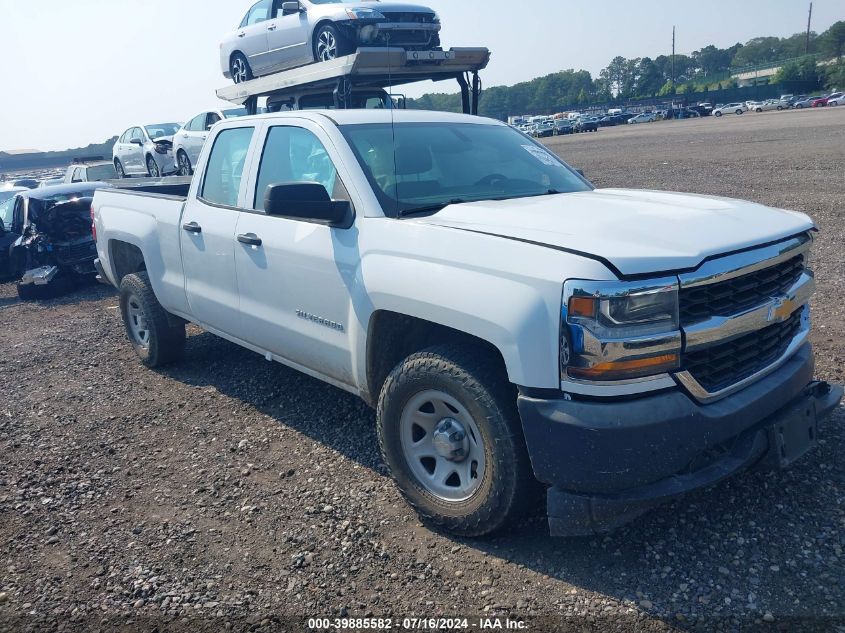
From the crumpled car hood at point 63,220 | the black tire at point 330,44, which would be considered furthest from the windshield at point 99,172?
the black tire at point 330,44

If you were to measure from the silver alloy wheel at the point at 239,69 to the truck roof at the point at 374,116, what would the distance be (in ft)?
19.3

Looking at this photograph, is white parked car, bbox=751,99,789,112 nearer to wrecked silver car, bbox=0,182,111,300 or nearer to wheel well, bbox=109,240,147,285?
wrecked silver car, bbox=0,182,111,300

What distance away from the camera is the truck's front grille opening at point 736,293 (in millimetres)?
2834

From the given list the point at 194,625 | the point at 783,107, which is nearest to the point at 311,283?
the point at 194,625

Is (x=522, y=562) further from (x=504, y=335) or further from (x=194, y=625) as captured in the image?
(x=194, y=625)

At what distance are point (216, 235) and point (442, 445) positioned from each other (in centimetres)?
240

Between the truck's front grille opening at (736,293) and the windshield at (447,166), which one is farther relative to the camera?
the windshield at (447,166)

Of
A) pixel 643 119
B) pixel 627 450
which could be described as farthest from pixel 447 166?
pixel 643 119

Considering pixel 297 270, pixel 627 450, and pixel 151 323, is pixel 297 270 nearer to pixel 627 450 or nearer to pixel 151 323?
pixel 627 450

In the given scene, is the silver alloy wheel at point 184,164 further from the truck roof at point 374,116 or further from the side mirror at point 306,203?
the side mirror at point 306,203

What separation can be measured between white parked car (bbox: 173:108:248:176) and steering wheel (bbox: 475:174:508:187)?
37.4ft

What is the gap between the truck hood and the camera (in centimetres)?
279

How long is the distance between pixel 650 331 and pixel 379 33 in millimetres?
6820

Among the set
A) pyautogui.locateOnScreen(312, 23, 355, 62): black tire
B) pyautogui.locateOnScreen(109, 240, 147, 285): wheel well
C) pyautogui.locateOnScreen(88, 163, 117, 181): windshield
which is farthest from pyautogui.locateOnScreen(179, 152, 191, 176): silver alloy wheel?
pyautogui.locateOnScreen(109, 240, 147, 285): wheel well
